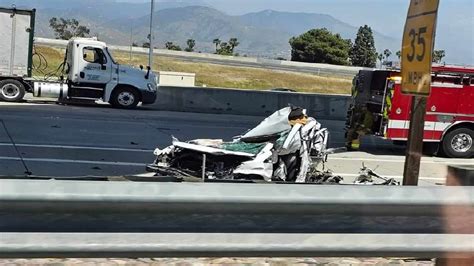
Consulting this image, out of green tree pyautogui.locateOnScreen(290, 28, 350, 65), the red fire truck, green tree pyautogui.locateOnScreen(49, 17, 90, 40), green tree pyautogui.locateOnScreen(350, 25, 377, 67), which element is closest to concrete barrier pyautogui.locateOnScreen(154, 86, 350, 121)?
the red fire truck

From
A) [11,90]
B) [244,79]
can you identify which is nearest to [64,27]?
[244,79]

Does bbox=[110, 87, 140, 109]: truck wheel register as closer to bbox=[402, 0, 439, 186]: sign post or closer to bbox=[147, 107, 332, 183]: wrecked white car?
bbox=[147, 107, 332, 183]: wrecked white car

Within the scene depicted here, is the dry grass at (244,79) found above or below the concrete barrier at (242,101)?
above

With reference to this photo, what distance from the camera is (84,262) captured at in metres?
4.73

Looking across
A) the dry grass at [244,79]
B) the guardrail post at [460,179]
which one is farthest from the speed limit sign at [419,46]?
the dry grass at [244,79]

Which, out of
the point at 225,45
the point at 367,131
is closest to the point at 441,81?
the point at 367,131

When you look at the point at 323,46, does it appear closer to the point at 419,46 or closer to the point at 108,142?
the point at 108,142

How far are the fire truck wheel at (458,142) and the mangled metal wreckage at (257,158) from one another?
6.47 metres

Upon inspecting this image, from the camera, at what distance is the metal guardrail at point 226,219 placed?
9.70 feet

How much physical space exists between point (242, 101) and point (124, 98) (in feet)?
15.1

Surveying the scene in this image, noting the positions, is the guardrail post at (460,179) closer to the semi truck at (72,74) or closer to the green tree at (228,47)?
the semi truck at (72,74)

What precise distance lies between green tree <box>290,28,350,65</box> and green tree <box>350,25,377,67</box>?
6393mm

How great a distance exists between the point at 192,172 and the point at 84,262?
3.64m

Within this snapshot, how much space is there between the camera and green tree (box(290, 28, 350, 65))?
267 ft
